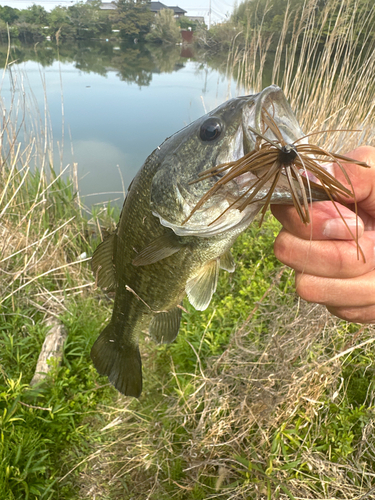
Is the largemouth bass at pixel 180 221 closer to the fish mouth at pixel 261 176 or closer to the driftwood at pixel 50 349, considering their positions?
the fish mouth at pixel 261 176

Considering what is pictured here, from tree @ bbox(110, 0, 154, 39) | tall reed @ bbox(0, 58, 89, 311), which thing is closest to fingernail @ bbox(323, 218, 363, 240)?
tall reed @ bbox(0, 58, 89, 311)

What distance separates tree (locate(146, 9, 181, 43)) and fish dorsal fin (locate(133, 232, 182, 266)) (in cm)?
3615

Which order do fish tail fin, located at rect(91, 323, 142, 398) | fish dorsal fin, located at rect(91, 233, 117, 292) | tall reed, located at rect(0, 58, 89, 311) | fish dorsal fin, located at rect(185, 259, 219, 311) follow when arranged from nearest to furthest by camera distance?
fish dorsal fin, located at rect(185, 259, 219, 311)
fish dorsal fin, located at rect(91, 233, 117, 292)
fish tail fin, located at rect(91, 323, 142, 398)
tall reed, located at rect(0, 58, 89, 311)

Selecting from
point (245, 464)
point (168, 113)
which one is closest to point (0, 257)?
point (245, 464)

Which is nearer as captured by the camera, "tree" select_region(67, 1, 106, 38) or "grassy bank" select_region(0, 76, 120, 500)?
"grassy bank" select_region(0, 76, 120, 500)

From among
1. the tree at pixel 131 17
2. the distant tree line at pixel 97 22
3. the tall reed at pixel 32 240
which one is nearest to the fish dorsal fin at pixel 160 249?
the tall reed at pixel 32 240

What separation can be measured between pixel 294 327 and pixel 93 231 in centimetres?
331

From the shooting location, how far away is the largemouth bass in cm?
97

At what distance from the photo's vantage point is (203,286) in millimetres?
1415

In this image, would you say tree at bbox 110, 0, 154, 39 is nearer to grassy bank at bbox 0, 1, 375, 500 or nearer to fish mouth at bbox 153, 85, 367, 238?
grassy bank at bbox 0, 1, 375, 500

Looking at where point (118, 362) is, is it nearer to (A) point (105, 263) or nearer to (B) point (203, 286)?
(A) point (105, 263)

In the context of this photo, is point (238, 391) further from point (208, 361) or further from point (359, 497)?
point (359, 497)

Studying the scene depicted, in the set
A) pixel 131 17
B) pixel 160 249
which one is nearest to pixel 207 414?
pixel 160 249

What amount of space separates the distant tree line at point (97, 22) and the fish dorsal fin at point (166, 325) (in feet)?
90.6
